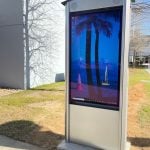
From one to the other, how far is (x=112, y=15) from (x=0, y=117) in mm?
4187

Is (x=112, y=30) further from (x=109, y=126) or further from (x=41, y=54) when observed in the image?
(x=41, y=54)

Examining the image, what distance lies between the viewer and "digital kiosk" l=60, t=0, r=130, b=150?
4.14 meters

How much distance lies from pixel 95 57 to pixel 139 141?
196 cm

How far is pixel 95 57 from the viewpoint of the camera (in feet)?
14.4

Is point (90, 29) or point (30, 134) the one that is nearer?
point (90, 29)

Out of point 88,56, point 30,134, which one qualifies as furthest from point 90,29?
point 30,134

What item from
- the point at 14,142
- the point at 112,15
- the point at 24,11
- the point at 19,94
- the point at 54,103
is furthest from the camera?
the point at 24,11

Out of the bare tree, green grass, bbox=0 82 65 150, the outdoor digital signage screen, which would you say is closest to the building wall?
the bare tree

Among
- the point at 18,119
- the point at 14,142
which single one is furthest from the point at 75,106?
the point at 18,119

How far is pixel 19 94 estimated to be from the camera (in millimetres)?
10039

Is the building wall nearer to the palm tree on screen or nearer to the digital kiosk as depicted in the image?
the digital kiosk

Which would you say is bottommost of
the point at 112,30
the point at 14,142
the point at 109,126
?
the point at 14,142

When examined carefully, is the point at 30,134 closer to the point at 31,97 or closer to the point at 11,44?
the point at 31,97

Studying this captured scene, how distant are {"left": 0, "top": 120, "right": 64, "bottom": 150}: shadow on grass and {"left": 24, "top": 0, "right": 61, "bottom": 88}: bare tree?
5290 mm
